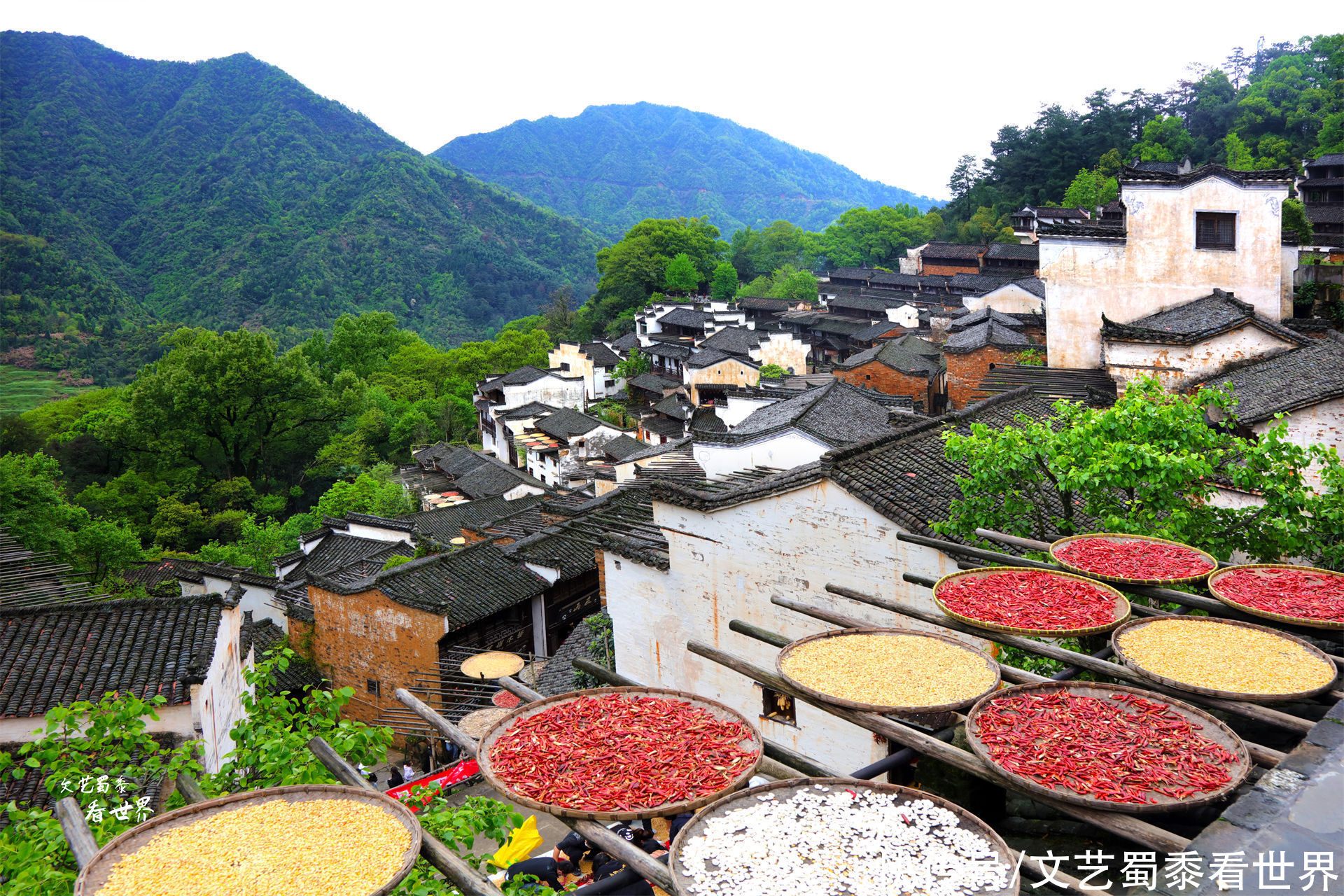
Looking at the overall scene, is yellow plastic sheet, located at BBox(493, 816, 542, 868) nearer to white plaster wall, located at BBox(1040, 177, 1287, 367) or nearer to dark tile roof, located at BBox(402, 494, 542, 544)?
white plaster wall, located at BBox(1040, 177, 1287, 367)

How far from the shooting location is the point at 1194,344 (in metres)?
14.7

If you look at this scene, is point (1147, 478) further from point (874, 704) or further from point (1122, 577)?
point (874, 704)

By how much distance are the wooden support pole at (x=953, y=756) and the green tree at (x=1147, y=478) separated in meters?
4.88

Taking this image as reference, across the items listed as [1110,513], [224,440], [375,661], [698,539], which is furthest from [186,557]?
[1110,513]

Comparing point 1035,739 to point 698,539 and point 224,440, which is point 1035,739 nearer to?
point 698,539

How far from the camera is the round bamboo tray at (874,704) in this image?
14.0ft

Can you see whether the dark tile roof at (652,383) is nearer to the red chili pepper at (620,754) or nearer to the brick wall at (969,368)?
the brick wall at (969,368)

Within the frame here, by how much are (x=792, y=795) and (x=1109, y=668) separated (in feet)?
7.55

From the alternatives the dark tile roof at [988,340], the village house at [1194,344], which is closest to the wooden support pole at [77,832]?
the village house at [1194,344]

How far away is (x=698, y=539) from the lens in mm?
11938

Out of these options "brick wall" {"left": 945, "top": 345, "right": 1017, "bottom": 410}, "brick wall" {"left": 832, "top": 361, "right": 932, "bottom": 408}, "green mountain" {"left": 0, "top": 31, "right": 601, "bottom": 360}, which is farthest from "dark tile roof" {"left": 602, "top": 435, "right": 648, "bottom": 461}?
"green mountain" {"left": 0, "top": 31, "right": 601, "bottom": 360}

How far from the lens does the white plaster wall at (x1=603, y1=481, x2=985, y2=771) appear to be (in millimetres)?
10336

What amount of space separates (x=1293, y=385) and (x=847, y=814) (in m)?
12.3

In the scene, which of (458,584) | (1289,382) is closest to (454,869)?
(1289,382)
